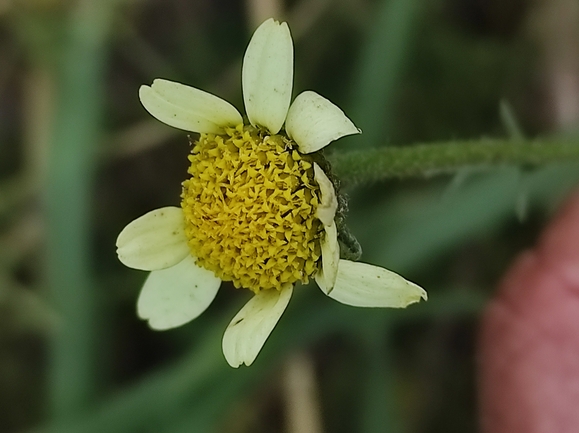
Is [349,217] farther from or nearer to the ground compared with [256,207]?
nearer to the ground

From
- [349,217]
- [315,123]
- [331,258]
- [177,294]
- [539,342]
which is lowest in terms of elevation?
[539,342]

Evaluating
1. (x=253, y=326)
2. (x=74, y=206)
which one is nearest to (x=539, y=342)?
(x=253, y=326)

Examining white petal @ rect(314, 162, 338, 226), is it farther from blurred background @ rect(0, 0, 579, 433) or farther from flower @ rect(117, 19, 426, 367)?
blurred background @ rect(0, 0, 579, 433)

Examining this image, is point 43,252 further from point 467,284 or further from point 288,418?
point 467,284

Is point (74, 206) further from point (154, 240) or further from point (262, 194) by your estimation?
point (262, 194)

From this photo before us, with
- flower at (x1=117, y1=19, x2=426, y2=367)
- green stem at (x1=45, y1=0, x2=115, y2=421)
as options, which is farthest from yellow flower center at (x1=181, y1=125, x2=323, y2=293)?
green stem at (x1=45, y1=0, x2=115, y2=421)

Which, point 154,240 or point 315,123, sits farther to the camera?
point 154,240

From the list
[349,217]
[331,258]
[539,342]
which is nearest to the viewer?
[331,258]
